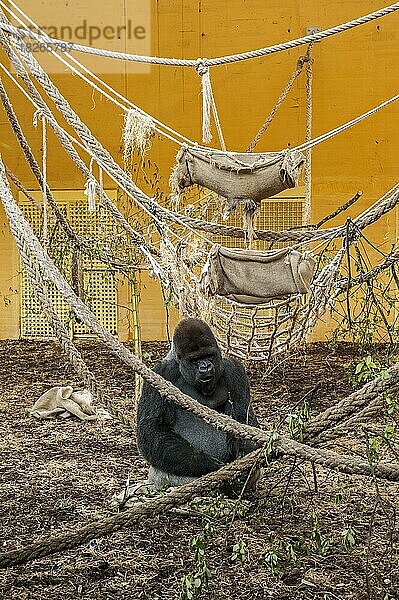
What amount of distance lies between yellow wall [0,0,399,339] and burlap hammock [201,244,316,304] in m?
3.17

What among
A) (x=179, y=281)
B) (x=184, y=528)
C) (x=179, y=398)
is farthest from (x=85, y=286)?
(x=179, y=398)

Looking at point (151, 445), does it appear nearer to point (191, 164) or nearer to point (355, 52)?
point (191, 164)

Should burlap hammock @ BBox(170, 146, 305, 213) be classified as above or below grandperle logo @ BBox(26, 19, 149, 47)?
below

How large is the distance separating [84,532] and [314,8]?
5.31 m

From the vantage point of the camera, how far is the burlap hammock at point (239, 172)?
11.0 feet

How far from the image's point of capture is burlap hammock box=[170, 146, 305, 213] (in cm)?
336

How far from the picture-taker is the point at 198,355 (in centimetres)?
286

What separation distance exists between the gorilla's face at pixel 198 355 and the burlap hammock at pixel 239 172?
0.77 m

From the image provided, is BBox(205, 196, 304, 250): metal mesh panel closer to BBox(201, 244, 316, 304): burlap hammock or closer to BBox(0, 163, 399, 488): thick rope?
BBox(201, 244, 316, 304): burlap hammock

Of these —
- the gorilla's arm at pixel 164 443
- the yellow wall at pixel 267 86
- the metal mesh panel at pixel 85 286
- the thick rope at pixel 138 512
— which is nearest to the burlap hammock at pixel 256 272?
the gorilla's arm at pixel 164 443

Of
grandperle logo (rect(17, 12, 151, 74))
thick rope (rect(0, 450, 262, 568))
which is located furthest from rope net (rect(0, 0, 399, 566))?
grandperle logo (rect(17, 12, 151, 74))

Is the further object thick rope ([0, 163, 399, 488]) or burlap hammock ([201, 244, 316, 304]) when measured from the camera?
burlap hammock ([201, 244, 316, 304])

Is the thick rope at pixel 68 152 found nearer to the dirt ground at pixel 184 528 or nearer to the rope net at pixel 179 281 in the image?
the rope net at pixel 179 281

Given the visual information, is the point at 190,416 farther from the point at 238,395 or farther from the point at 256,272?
the point at 256,272
